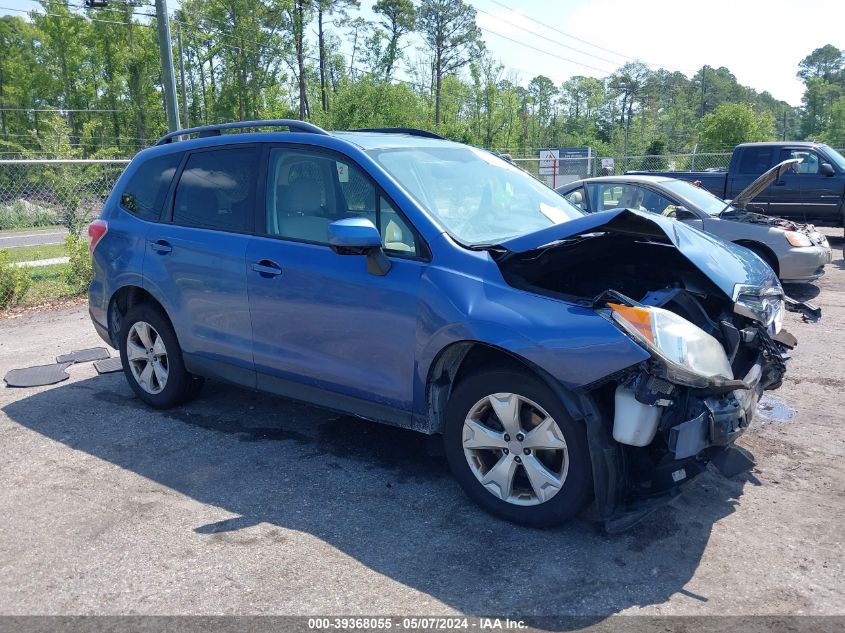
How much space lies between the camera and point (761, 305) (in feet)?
12.3

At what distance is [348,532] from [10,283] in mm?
7886

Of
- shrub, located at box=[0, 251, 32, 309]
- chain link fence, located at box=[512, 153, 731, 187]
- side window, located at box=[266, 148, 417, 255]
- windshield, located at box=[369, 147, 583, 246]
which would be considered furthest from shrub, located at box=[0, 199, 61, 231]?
chain link fence, located at box=[512, 153, 731, 187]

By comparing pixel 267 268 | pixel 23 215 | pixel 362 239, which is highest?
pixel 362 239

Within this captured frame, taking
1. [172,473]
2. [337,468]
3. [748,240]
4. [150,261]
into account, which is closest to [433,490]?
[337,468]

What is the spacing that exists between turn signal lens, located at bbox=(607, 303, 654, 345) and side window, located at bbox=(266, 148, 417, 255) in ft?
3.82

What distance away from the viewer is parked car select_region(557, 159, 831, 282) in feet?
30.1

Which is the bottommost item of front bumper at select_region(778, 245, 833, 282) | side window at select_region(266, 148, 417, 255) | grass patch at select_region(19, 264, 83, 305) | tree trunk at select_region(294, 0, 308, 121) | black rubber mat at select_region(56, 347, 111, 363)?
black rubber mat at select_region(56, 347, 111, 363)

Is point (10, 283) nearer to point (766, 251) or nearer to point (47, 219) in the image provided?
point (47, 219)

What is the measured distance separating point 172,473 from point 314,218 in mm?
1790

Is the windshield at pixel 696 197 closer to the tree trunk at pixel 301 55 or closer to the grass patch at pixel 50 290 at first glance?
the grass patch at pixel 50 290

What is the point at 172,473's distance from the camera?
4.27 meters

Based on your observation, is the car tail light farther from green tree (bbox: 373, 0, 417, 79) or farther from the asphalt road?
green tree (bbox: 373, 0, 417, 79)

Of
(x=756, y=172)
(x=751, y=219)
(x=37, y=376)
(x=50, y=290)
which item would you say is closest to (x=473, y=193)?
(x=37, y=376)

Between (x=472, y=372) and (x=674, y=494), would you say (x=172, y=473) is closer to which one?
(x=472, y=372)
